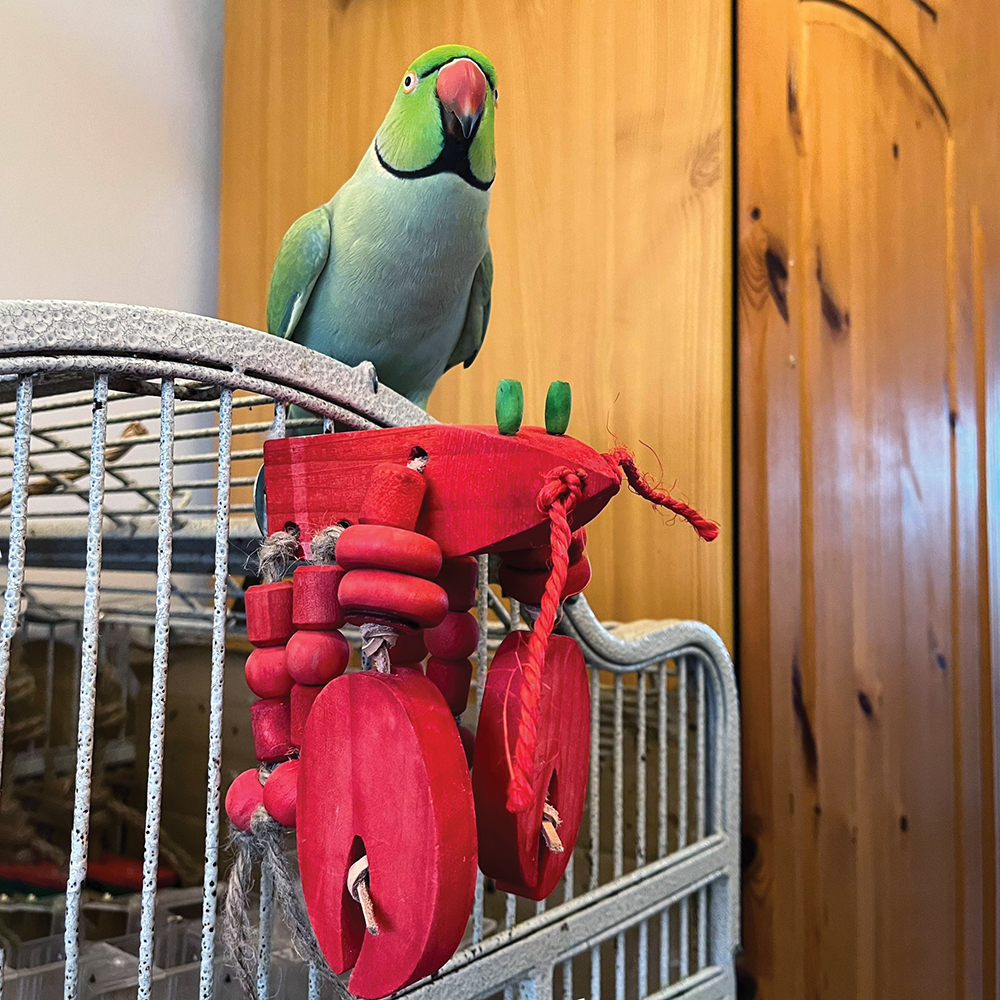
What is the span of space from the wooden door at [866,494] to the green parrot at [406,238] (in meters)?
0.63

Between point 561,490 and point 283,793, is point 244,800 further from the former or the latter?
point 561,490

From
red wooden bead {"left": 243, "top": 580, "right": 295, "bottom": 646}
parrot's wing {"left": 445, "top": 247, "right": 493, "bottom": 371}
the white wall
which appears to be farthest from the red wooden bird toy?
the white wall

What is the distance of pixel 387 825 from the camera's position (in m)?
0.33

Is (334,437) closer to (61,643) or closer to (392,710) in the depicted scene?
(392,710)

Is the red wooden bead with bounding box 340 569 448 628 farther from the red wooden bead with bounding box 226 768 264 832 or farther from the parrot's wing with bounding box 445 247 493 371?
the parrot's wing with bounding box 445 247 493 371

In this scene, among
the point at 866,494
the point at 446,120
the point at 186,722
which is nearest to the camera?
the point at 446,120

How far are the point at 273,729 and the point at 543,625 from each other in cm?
16

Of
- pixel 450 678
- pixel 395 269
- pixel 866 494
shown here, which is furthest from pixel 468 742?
pixel 866 494

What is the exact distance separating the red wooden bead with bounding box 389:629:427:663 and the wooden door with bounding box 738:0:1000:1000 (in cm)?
78

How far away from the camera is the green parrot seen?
0.52m

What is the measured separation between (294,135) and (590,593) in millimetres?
976

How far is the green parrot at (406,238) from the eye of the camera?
0.52 metres

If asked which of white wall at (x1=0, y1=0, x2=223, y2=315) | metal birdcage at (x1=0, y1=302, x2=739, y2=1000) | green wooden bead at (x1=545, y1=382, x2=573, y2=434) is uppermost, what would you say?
white wall at (x1=0, y1=0, x2=223, y2=315)

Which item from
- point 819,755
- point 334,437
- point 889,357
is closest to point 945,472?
point 889,357
